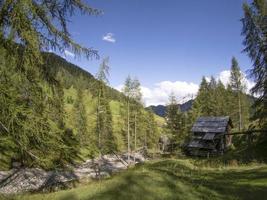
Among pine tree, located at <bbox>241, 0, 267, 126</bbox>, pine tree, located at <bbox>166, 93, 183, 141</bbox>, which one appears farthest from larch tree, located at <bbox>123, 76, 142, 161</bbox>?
pine tree, located at <bbox>241, 0, 267, 126</bbox>

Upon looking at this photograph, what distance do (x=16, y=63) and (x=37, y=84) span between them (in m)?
1.00

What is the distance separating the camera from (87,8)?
10.1 metres

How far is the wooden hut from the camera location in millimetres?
43094

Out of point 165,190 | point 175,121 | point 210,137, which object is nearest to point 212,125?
point 210,137

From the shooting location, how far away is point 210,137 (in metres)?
42.8

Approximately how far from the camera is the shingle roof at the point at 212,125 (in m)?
43.5

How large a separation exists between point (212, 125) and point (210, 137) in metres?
2.84

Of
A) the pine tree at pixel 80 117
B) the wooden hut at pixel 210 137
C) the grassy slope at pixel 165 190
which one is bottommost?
the grassy slope at pixel 165 190

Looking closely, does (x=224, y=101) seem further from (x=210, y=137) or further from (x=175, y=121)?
(x=210, y=137)

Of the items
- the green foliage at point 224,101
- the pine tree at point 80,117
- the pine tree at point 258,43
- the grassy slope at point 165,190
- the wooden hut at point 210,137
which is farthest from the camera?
the pine tree at point 80,117

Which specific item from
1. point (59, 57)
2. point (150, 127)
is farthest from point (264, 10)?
point (150, 127)

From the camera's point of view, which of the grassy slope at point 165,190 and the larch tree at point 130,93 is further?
the larch tree at point 130,93

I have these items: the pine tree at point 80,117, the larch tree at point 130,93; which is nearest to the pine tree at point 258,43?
the larch tree at point 130,93

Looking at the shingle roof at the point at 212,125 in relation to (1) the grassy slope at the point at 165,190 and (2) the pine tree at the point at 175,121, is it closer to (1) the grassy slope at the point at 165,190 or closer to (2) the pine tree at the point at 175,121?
(2) the pine tree at the point at 175,121
